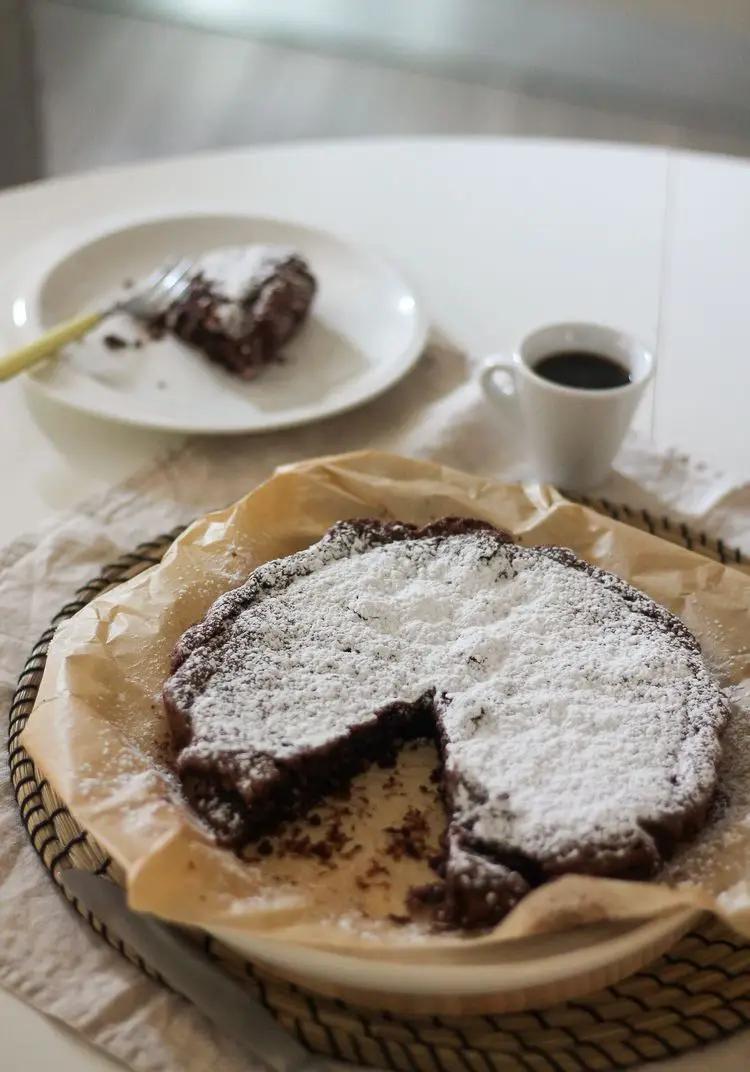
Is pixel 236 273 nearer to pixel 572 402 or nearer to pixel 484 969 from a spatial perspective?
pixel 572 402

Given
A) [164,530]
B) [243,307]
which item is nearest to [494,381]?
[243,307]

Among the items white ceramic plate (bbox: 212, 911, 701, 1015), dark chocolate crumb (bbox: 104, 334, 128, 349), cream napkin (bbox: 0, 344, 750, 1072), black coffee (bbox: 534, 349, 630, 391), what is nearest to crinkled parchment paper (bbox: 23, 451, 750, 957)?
white ceramic plate (bbox: 212, 911, 701, 1015)

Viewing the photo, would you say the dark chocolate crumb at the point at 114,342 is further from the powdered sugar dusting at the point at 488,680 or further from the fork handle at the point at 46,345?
the powdered sugar dusting at the point at 488,680

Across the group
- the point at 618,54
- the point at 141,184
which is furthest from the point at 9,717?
the point at 618,54

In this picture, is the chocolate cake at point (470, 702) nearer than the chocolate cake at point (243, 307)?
Yes

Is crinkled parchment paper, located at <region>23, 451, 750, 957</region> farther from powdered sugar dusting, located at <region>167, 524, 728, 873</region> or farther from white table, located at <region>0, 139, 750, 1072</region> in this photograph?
white table, located at <region>0, 139, 750, 1072</region>

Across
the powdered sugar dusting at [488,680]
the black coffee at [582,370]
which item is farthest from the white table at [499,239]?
the powdered sugar dusting at [488,680]
